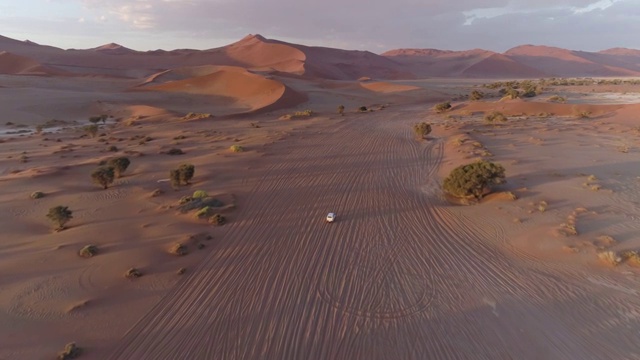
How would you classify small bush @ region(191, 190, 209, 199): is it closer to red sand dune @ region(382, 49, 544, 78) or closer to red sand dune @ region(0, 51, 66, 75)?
red sand dune @ region(0, 51, 66, 75)

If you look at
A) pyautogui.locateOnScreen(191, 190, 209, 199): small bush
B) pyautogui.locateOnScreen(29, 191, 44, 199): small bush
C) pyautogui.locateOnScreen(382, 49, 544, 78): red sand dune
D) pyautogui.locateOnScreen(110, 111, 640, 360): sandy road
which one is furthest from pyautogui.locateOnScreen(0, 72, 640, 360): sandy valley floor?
pyautogui.locateOnScreen(382, 49, 544, 78): red sand dune

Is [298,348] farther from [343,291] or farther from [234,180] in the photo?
[234,180]

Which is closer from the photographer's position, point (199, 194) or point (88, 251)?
point (88, 251)

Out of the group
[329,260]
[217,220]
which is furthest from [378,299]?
[217,220]

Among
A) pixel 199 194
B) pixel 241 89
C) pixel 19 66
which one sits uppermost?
pixel 19 66

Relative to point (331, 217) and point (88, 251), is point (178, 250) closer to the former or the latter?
point (88, 251)
